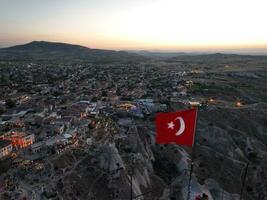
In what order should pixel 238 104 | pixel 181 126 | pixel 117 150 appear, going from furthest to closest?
pixel 238 104, pixel 117 150, pixel 181 126

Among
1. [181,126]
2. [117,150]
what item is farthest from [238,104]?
[181,126]

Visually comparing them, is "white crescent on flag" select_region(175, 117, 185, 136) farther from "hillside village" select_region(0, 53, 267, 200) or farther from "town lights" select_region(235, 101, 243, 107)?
"town lights" select_region(235, 101, 243, 107)

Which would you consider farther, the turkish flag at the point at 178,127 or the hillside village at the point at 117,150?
the hillside village at the point at 117,150

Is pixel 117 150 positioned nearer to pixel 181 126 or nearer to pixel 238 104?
pixel 181 126

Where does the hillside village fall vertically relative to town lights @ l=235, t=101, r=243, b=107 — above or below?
above

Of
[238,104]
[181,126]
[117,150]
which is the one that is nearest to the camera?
[181,126]

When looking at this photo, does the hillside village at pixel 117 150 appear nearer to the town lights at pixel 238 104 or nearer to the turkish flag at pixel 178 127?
the town lights at pixel 238 104

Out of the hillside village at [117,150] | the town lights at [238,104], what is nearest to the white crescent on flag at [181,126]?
the hillside village at [117,150]

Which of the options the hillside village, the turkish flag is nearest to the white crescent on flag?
the turkish flag
